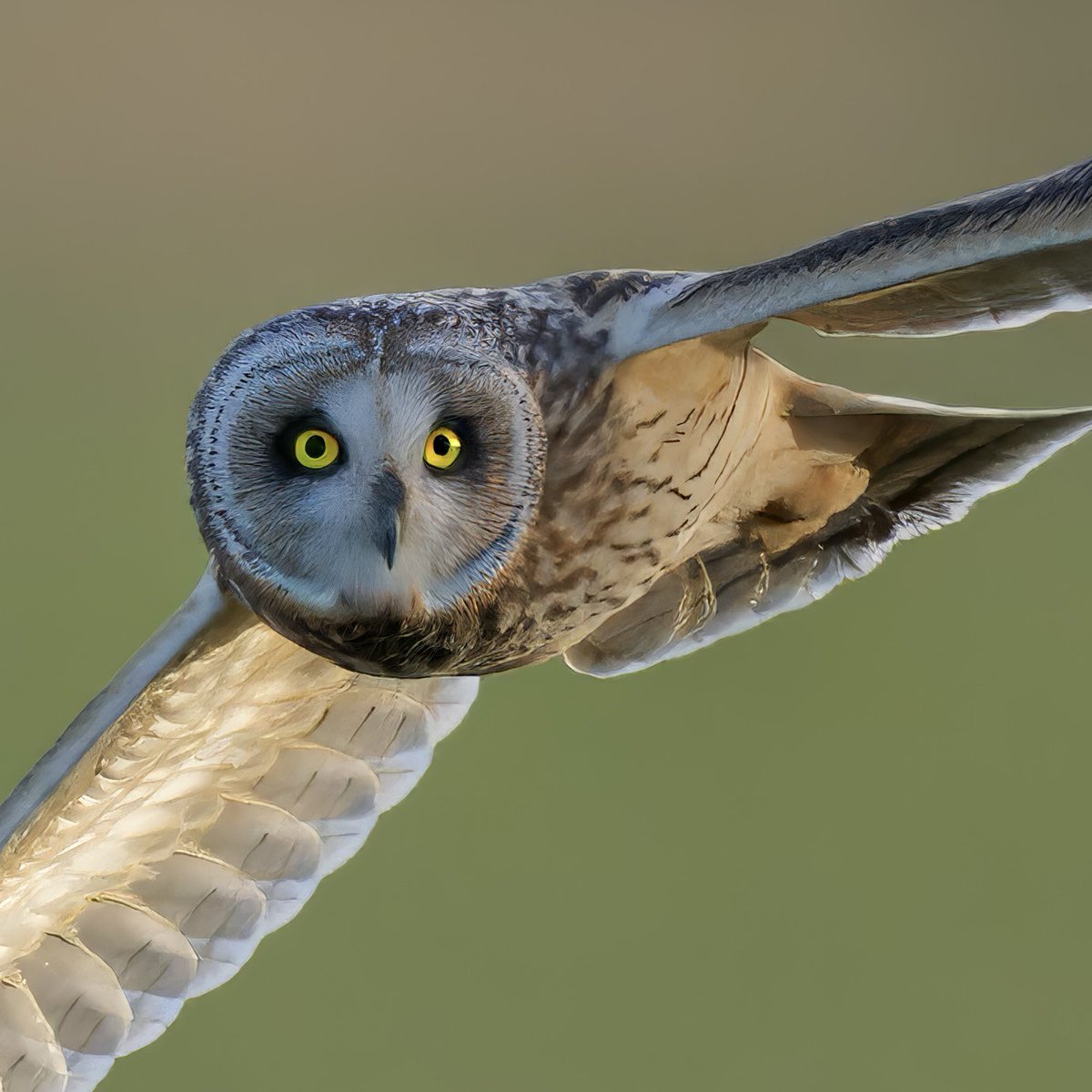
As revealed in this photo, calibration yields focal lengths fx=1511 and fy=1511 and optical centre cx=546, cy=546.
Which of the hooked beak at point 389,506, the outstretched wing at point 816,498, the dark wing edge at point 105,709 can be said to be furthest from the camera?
the outstretched wing at point 816,498

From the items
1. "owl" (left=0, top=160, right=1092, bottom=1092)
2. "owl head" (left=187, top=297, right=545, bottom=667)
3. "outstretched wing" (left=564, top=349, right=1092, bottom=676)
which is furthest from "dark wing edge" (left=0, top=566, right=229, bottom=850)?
"outstretched wing" (left=564, top=349, right=1092, bottom=676)

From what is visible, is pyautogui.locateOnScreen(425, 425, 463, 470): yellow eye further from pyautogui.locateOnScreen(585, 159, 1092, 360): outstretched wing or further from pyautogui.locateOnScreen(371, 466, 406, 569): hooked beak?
pyautogui.locateOnScreen(585, 159, 1092, 360): outstretched wing

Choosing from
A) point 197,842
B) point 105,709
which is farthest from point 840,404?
point 197,842

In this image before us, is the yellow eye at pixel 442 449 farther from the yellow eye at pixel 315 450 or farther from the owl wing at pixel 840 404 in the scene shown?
the owl wing at pixel 840 404

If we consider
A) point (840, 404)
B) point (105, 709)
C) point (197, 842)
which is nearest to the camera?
point (105, 709)

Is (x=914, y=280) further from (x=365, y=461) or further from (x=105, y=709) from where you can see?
(x=105, y=709)

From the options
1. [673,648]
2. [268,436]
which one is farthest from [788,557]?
[268,436]

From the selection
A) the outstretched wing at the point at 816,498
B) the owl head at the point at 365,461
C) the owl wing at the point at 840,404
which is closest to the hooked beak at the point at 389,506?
the owl head at the point at 365,461

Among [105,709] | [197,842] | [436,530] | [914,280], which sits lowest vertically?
[197,842]
